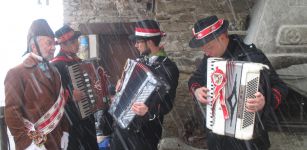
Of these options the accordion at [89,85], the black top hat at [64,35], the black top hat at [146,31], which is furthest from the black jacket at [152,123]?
the black top hat at [64,35]

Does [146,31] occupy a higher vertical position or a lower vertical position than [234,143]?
higher

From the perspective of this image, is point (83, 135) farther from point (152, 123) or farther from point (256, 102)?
point (256, 102)

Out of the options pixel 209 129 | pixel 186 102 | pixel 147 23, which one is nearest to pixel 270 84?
pixel 209 129

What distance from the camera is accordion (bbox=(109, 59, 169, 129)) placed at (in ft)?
11.1

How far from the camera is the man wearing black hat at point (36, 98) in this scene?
311 cm

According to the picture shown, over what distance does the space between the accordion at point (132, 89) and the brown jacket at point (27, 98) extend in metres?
0.58

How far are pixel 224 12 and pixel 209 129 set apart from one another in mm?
3086

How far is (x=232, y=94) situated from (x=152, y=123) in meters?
1.15

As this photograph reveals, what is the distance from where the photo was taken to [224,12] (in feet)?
A: 19.1

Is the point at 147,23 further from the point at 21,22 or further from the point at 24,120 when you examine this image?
the point at 21,22

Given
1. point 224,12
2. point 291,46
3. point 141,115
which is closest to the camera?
point 141,115

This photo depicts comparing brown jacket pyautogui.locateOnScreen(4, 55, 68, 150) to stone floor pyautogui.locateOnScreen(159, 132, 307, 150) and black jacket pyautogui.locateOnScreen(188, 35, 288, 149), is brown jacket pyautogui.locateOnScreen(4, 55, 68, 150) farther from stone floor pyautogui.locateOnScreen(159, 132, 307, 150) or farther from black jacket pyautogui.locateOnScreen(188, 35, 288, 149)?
stone floor pyautogui.locateOnScreen(159, 132, 307, 150)

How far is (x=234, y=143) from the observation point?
3.07m

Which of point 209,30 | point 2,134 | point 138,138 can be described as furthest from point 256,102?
point 2,134
